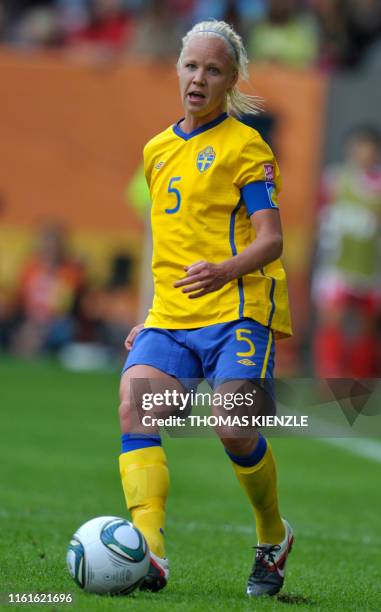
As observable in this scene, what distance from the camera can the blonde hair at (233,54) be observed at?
582 centimetres

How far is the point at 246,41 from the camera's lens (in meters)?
18.5

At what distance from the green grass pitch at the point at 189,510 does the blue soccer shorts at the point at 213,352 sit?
830 mm

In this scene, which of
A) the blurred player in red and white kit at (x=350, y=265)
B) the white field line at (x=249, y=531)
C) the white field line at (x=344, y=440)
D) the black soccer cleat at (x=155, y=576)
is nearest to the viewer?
the black soccer cleat at (x=155, y=576)

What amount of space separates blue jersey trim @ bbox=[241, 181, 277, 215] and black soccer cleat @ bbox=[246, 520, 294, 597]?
1.32 meters

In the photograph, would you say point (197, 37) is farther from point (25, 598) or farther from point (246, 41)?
point (246, 41)

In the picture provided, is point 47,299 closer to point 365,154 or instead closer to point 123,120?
point 123,120

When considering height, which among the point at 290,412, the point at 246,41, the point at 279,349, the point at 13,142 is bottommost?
the point at 279,349

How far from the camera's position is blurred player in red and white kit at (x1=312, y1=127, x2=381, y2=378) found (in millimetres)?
15305

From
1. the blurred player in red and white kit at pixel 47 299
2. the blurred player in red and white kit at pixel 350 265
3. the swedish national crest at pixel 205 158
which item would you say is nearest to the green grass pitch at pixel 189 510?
the swedish national crest at pixel 205 158

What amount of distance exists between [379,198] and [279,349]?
3.24 meters

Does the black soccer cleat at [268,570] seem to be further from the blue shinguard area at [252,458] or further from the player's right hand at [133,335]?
the player's right hand at [133,335]

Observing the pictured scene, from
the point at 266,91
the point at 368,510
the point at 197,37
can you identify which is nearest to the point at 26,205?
the point at 266,91

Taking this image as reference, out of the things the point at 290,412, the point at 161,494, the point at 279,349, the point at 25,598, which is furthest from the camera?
the point at 279,349

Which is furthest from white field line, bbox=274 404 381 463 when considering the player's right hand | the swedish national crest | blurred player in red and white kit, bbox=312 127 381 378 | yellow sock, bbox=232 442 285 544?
the swedish national crest
